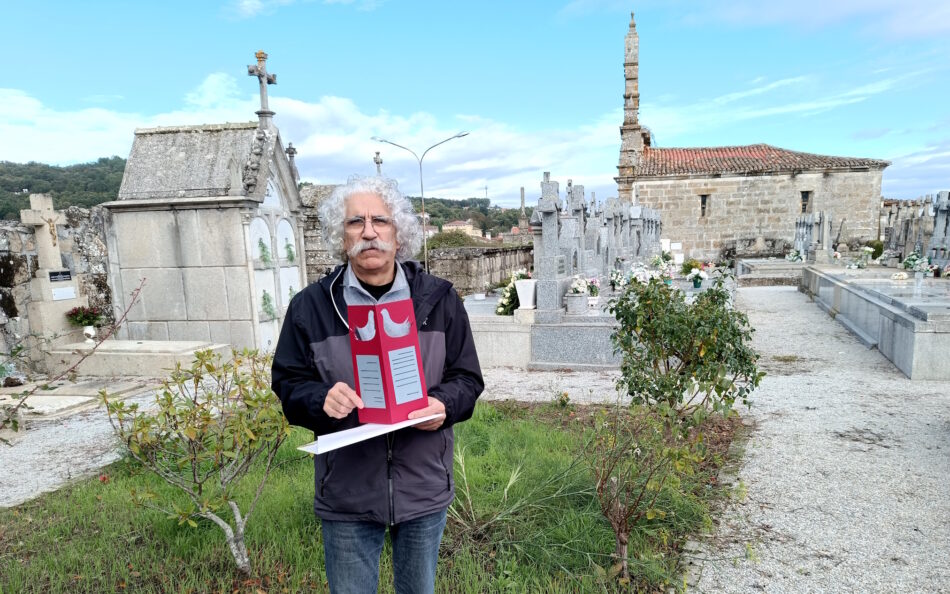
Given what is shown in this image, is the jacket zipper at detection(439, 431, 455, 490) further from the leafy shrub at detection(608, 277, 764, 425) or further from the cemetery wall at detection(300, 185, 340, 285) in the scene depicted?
the cemetery wall at detection(300, 185, 340, 285)

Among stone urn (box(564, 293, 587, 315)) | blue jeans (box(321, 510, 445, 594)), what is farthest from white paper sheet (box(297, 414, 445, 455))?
stone urn (box(564, 293, 587, 315))

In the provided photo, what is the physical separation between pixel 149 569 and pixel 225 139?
687 cm

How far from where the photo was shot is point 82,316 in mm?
7750

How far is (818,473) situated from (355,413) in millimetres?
3754

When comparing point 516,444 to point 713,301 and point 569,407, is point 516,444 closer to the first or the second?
point 569,407

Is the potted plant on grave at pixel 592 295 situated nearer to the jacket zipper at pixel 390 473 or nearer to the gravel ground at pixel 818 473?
the gravel ground at pixel 818 473

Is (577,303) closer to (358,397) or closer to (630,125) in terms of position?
(358,397)

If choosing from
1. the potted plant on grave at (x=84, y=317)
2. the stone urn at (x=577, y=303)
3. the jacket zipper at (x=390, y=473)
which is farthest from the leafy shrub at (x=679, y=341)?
the potted plant on grave at (x=84, y=317)

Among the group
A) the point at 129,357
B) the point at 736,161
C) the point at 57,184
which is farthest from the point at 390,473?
the point at 736,161

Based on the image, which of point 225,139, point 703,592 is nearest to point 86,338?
point 225,139

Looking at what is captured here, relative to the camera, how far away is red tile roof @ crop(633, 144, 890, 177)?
24.6 m

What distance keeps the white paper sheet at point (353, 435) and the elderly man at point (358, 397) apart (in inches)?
2.9

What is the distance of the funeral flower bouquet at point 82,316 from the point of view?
7711mm

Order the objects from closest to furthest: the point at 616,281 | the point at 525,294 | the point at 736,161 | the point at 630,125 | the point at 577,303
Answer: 1. the point at 577,303
2. the point at 525,294
3. the point at 616,281
4. the point at 736,161
5. the point at 630,125
